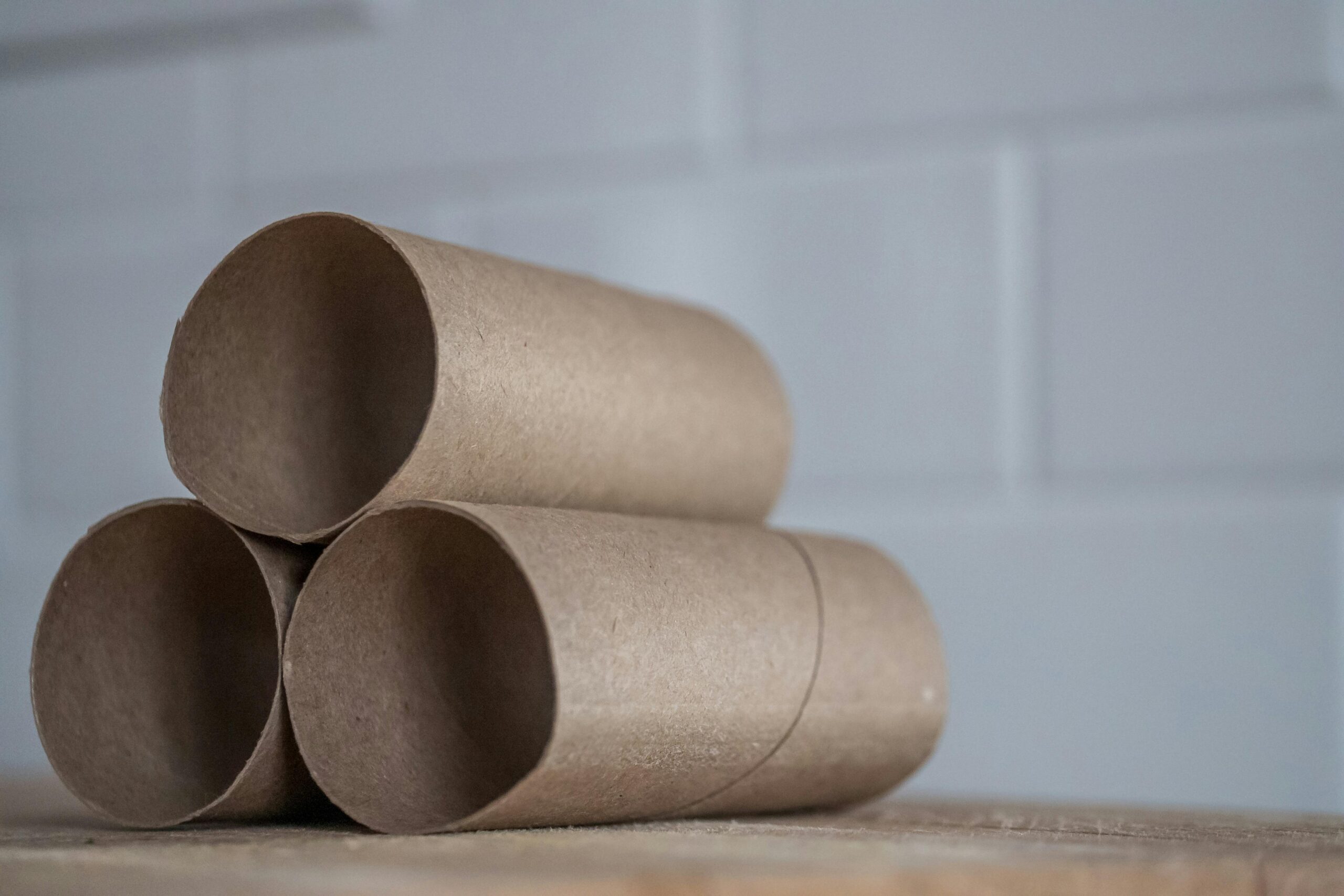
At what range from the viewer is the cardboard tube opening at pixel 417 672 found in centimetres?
52

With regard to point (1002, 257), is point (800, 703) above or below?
below

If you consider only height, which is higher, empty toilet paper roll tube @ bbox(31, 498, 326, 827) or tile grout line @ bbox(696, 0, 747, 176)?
tile grout line @ bbox(696, 0, 747, 176)

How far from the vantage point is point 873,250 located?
99cm

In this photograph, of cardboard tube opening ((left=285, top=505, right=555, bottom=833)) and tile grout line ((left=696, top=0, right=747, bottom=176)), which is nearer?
cardboard tube opening ((left=285, top=505, right=555, bottom=833))

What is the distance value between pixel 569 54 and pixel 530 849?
0.76 m

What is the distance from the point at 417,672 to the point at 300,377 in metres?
0.12

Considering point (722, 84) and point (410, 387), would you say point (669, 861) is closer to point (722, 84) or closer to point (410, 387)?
point (410, 387)

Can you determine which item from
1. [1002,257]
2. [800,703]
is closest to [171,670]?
[800,703]

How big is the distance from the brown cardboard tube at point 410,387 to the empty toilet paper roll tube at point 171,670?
32 mm

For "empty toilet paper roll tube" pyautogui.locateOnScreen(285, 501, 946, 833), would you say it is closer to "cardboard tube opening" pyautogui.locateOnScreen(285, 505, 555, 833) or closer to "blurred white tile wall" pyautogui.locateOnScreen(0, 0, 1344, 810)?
"cardboard tube opening" pyautogui.locateOnScreen(285, 505, 555, 833)

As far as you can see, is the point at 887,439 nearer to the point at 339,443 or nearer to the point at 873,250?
the point at 873,250

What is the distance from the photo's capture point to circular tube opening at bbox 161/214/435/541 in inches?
21.1

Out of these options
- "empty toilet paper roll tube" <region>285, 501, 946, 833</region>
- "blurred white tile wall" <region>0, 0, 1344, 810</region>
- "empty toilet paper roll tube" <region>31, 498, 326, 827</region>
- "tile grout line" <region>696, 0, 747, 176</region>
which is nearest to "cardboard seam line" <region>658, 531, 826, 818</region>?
"empty toilet paper roll tube" <region>285, 501, 946, 833</region>

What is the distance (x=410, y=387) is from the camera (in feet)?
1.92
